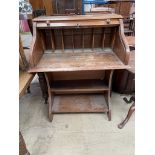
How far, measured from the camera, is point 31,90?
251cm

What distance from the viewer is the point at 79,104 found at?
1.95 metres

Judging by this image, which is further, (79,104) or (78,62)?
(79,104)

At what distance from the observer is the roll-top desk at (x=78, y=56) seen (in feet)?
4.70

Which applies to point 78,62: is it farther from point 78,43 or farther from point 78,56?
point 78,43

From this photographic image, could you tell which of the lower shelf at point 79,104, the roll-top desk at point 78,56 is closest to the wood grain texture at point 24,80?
the roll-top desk at point 78,56

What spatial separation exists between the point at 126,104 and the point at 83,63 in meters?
0.98

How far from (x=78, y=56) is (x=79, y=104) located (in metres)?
0.64

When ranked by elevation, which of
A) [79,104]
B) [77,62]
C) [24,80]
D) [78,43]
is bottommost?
[79,104]

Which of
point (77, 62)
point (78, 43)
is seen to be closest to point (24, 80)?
point (77, 62)

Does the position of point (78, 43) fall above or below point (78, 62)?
above

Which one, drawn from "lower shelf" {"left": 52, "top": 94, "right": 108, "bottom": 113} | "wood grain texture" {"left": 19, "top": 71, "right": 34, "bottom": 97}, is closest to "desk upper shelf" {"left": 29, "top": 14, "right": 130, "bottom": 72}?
"wood grain texture" {"left": 19, "top": 71, "right": 34, "bottom": 97}

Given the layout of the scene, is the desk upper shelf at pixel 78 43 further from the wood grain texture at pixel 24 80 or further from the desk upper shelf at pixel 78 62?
the wood grain texture at pixel 24 80

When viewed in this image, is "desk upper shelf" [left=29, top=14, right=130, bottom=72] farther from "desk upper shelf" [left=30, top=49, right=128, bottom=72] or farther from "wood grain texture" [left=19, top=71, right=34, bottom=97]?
"wood grain texture" [left=19, top=71, right=34, bottom=97]
